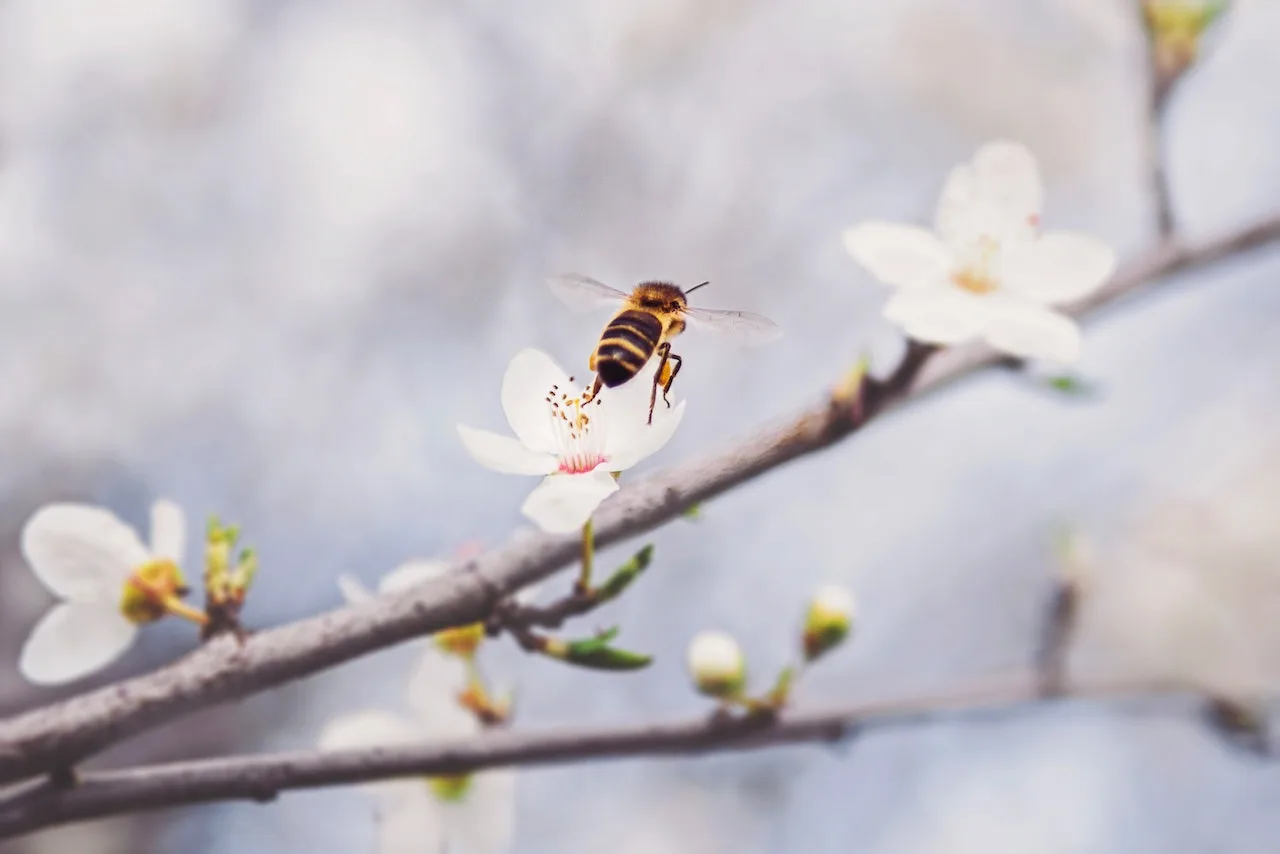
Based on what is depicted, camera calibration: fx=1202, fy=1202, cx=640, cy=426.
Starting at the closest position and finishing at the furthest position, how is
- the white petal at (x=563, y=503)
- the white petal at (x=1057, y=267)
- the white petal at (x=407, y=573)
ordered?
the white petal at (x=563, y=503) → the white petal at (x=1057, y=267) → the white petal at (x=407, y=573)

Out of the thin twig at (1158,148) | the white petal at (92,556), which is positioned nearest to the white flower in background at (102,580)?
the white petal at (92,556)

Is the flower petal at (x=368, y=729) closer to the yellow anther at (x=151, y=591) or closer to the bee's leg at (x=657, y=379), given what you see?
the yellow anther at (x=151, y=591)

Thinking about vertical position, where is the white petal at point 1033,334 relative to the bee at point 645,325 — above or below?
below

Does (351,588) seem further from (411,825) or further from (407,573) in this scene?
(411,825)

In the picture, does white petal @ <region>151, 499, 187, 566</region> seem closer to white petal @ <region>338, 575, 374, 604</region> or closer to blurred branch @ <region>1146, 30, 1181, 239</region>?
white petal @ <region>338, 575, 374, 604</region>

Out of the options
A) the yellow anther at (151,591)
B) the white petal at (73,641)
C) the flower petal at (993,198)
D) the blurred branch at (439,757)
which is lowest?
the blurred branch at (439,757)

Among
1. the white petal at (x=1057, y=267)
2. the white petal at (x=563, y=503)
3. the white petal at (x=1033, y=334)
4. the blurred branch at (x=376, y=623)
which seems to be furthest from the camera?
the white petal at (x=1057, y=267)

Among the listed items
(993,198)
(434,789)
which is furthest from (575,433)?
(434,789)
